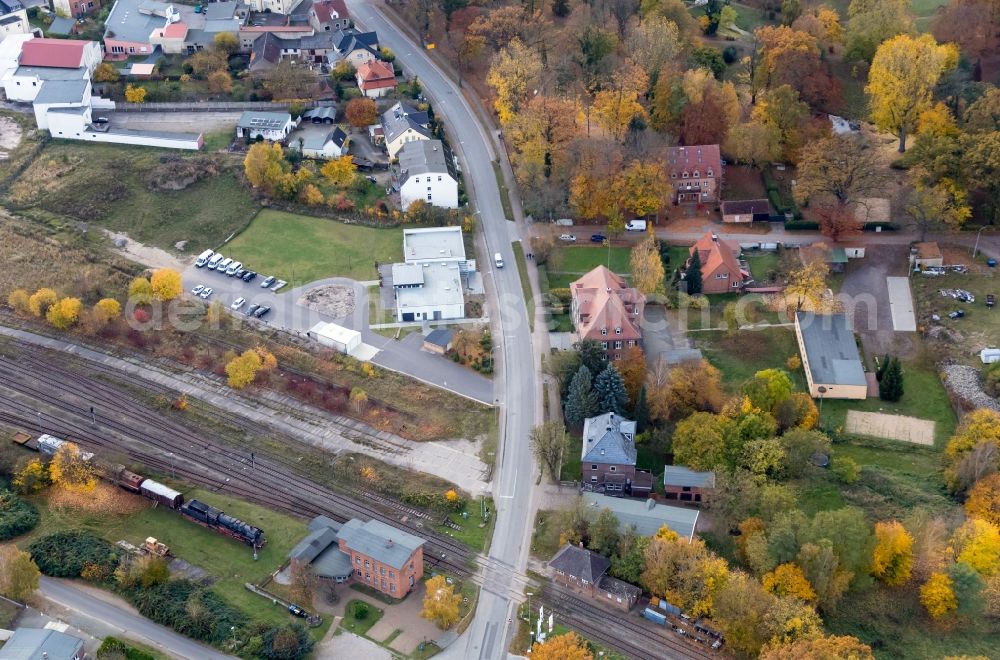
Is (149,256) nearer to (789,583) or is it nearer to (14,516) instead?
(14,516)

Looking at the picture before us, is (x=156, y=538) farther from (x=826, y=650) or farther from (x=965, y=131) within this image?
(x=965, y=131)

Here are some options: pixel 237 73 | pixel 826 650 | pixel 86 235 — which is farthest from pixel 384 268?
pixel 826 650

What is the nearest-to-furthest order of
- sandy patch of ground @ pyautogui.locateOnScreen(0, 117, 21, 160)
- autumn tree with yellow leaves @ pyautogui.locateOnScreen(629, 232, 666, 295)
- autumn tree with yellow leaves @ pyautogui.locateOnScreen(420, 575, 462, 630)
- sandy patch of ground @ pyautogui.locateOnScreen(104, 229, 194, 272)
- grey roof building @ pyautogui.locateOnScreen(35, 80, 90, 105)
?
autumn tree with yellow leaves @ pyautogui.locateOnScreen(420, 575, 462, 630), autumn tree with yellow leaves @ pyautogui.locateOnScreen(629, 232, 666, 295), sandy patch of ground @ pyautogui.locateOnScreen(104, 229, 194, 272), sandy patch of ground @ pyautogui.locateOnScreen(0, 117, 21, 160), grey roof building @ pyautogui.locateOnScreen(35, 80, 90, 105)

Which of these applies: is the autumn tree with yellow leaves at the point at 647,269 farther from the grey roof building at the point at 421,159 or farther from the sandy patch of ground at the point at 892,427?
the grey roof building at the point at 421,159

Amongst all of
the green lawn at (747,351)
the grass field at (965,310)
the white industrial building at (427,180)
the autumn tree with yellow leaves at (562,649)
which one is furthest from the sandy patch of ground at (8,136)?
the grass field at (965,310)

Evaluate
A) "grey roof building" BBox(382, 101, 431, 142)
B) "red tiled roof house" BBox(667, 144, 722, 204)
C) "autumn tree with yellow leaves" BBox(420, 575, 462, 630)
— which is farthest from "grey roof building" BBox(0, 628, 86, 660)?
"red tiled roof house" BBox(667, 144, 722, 204)

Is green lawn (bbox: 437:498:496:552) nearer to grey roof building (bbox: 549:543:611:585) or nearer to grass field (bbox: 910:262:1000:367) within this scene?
grey roof building (bbox: 549:543:611:585)
